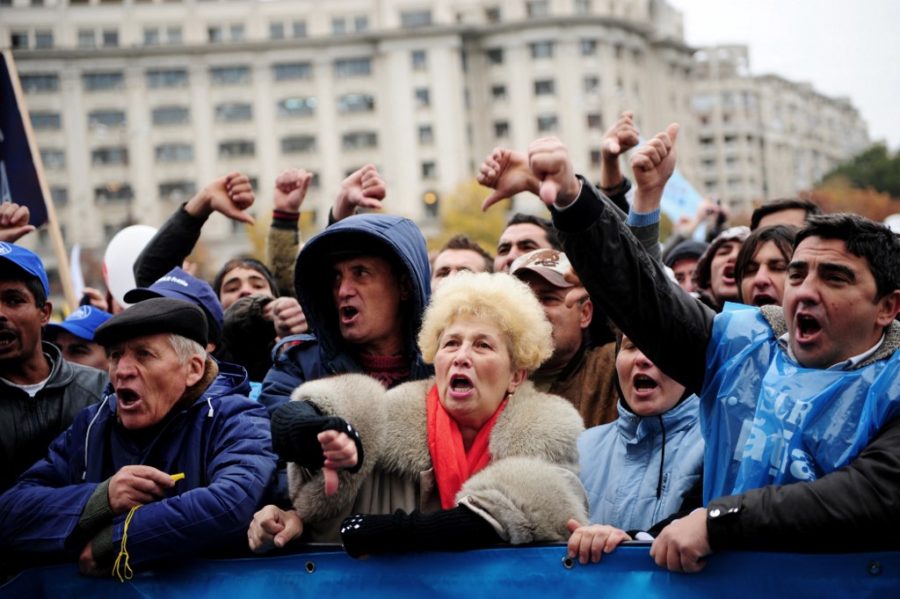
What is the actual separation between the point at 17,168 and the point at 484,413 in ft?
16.5

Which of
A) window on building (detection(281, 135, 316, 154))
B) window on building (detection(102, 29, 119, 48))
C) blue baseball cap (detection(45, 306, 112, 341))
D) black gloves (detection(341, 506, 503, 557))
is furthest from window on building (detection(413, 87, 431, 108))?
black gloves (detection(341, 506, 503, 557))

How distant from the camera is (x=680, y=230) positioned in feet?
36.5

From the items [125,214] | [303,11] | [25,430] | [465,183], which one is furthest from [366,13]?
[25,430]

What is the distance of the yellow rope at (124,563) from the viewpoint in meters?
3.57

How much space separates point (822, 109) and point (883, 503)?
146649 mm

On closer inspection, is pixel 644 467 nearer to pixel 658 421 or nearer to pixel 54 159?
pixel 658 421

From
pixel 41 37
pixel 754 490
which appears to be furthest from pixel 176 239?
pixel 41 37

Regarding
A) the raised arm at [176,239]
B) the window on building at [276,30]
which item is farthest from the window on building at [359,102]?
the raised arm at [176,239]

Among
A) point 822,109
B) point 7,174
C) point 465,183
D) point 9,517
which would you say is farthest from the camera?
point 822,109

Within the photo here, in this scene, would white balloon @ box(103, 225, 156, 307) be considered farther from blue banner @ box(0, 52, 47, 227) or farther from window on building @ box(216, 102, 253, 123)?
window on building @ box(216, 102, 253, 123)

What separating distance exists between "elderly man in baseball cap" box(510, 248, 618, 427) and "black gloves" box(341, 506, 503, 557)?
1513 mm

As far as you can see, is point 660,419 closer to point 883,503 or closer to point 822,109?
point 883,503

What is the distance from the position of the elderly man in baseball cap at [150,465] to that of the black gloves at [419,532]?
0.48 m

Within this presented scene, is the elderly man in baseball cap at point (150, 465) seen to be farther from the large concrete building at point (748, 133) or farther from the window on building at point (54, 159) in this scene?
the large concrete building at point (748, 133)
